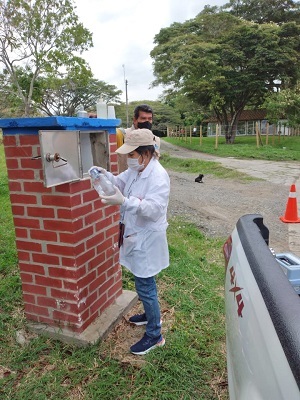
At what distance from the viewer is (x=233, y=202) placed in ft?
22.4

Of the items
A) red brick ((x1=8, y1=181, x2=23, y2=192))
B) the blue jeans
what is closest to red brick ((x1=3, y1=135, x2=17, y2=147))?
red brick ((x1=8, y1=181, x2=23, y2=192))

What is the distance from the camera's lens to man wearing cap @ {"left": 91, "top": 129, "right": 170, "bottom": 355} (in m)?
1.90

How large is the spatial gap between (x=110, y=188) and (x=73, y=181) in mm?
248

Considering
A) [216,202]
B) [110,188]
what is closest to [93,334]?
[110,188]

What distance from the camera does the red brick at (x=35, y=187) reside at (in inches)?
79.7

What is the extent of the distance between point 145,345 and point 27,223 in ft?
3.57

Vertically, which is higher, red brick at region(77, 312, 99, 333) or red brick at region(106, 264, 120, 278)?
red brick at region(106, 264, 120, 278)

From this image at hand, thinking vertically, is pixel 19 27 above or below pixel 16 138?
above

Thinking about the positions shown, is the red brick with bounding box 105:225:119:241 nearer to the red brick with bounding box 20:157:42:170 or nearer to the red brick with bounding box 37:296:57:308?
the red brick with bounding box 37:296:57:308

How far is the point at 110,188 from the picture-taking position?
1901 millimetres

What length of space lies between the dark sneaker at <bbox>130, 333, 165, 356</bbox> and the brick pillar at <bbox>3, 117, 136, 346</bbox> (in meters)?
0.36

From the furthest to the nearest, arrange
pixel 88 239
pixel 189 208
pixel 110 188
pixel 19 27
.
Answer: pixel 19 27
pixel 189 208
pixel 88 239
pixel 110 188

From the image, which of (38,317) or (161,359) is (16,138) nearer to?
(38,317)

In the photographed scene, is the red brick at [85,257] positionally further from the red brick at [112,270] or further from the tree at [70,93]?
the tree at [70,93]
